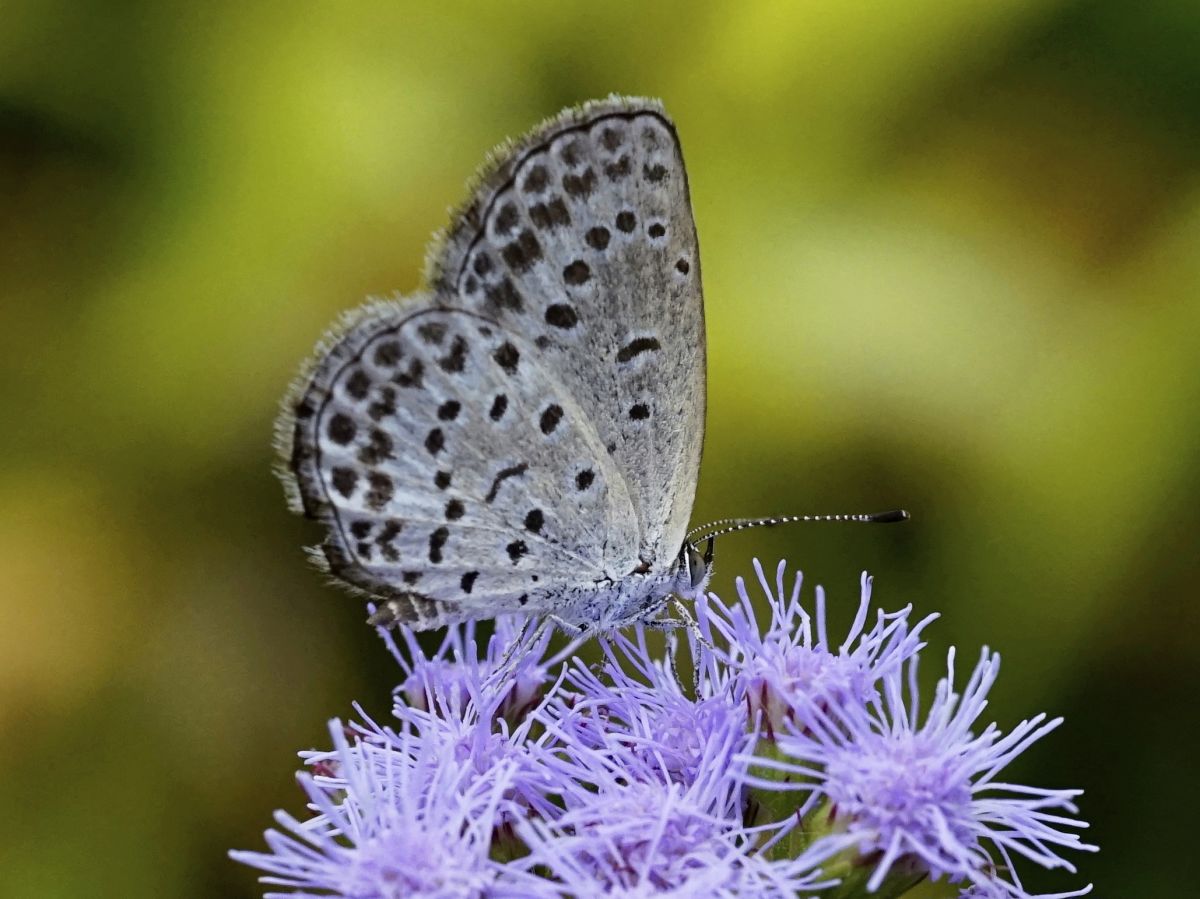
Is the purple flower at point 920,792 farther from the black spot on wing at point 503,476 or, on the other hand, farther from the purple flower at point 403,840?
the black spot on wing at point 503,476

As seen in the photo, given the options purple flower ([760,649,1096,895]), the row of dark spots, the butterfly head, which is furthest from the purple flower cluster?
the row of dark spots

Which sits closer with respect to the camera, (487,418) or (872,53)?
(487,418)

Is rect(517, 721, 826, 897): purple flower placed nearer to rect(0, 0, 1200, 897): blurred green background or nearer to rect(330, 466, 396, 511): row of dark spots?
rect(330, 466, 396, 511): row of dark spots

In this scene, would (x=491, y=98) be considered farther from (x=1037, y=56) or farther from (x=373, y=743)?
(x=373, y=743)

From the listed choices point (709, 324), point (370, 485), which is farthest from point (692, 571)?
point (709, 324)

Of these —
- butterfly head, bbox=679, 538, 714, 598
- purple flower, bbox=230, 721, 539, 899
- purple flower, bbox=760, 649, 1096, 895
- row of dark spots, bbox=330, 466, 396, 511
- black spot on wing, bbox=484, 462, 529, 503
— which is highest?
black spot on wing, bbox=484, 462, 529, 503

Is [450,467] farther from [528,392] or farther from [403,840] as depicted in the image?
[403,840]

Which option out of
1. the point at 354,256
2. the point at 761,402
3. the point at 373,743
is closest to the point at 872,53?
the point at 761,402
